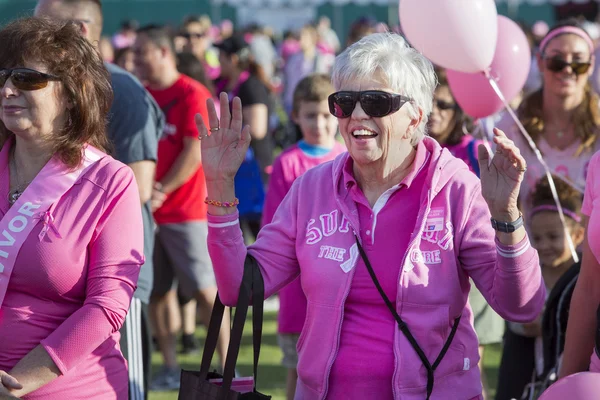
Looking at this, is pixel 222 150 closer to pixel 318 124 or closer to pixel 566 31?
pixel 318 124

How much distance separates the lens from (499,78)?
5188 millimetres

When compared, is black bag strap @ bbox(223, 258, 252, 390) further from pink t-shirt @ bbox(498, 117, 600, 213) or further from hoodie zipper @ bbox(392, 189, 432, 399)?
pink t-shirt @ bbox(498, 117, 600, 213)

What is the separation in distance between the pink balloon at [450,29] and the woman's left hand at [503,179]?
51.8 inches

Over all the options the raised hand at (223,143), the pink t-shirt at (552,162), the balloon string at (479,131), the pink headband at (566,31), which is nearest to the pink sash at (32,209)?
the raised hand at (223,143)

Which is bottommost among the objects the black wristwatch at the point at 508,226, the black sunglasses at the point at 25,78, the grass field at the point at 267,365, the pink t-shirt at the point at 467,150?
the grass field at the point at 267,365

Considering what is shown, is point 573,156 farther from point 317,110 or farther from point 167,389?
point 167,389

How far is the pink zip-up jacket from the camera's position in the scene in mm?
3020

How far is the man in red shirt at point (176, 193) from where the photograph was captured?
21.1 ft

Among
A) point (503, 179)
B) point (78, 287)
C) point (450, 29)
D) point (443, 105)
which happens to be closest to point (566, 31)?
point (443, 105)

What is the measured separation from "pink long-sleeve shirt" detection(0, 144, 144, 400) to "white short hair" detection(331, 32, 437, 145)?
34.2 inches

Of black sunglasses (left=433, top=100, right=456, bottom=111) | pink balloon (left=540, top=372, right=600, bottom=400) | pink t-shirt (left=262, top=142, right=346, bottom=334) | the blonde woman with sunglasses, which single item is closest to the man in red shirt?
pink t-shirt (left=262, top=142, right=346, bottom=334)

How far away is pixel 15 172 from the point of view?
346cm

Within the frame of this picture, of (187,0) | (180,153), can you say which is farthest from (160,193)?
(187,0)

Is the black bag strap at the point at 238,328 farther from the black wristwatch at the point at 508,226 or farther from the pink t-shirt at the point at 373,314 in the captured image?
the black wristwatch at the point at 508,226
